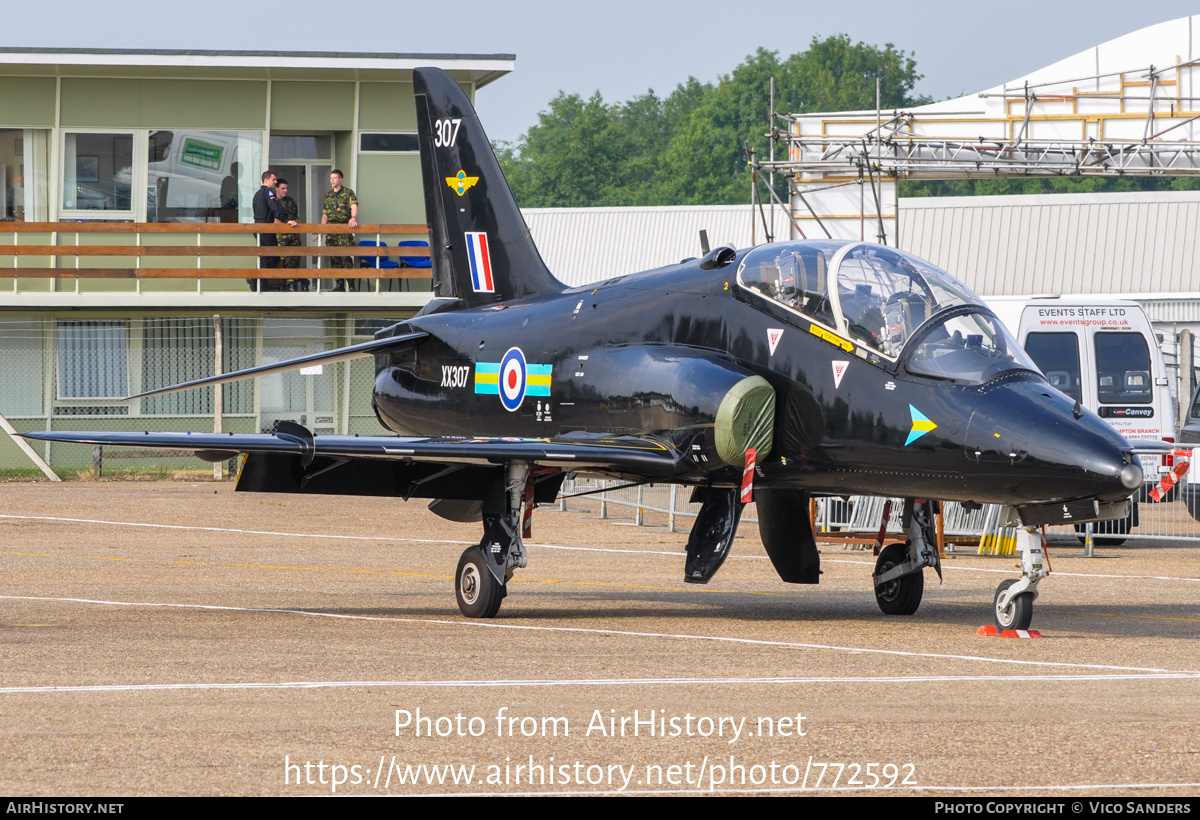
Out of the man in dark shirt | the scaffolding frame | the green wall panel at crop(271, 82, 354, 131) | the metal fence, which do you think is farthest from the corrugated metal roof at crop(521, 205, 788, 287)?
the metal fence

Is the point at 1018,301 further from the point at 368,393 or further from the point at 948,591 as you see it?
the point at 368,393

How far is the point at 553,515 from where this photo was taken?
25.0 m

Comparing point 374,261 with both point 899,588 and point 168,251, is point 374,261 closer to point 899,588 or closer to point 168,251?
point 168,251

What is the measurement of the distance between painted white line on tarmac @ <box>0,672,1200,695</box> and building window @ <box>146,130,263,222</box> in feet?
86.5

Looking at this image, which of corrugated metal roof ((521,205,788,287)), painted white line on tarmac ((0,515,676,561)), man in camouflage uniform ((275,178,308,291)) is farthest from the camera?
corrugated metal roof ((521,205,788,287))

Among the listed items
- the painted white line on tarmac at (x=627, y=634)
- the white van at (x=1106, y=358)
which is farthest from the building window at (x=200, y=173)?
the painted white line on tarmac at (x=627, y=634)

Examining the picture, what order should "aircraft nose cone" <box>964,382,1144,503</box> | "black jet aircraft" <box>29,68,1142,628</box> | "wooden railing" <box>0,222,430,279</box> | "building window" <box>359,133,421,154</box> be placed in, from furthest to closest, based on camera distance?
"building window" <box>359,133,421,154</box>
"wooden railing" <box>0,222,430,279</box>
"black jet aircraft" <box>29,68,1142,628</box>
"aircraft nose cone" <box>964,382,1144,503</box>

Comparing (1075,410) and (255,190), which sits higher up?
(255,190)

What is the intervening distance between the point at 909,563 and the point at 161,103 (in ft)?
83.3

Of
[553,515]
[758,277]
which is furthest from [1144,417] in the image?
[758,277]

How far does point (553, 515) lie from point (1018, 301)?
8.35 meters

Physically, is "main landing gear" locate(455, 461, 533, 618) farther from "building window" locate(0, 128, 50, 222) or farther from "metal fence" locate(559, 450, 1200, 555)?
"building window" locate(0, 128, 50, 222)

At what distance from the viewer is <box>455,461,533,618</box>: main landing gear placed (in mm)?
11891

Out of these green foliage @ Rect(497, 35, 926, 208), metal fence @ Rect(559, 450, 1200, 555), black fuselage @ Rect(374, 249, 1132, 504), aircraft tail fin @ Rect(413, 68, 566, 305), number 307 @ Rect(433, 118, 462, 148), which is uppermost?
green foliage @ Rect(497, 35, 926, 208)
